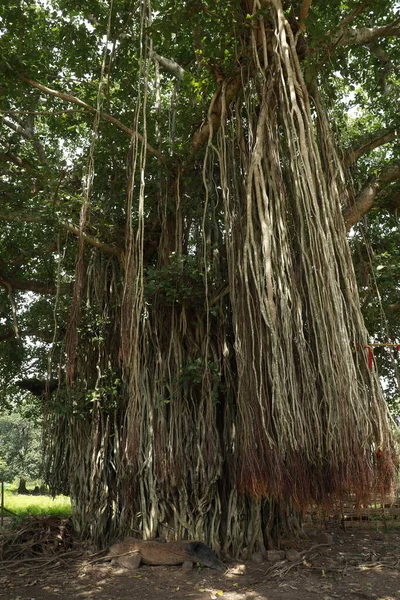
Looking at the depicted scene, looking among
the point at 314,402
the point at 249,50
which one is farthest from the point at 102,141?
the point at 314,402

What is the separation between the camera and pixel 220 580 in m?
3.71

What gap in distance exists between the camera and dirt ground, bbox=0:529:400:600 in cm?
339

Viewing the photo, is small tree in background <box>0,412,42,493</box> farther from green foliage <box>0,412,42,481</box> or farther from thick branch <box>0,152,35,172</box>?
thick branch <box>0,152,35,172</box>

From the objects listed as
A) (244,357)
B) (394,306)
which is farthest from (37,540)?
(394,306)

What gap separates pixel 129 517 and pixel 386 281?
10.3ft

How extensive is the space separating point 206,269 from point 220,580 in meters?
2.31

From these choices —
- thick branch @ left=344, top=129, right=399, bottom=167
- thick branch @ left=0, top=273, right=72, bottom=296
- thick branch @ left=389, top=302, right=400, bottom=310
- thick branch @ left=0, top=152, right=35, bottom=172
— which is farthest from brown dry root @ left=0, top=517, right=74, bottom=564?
thick branch @ left=344, top=129, right=399, bottom=167

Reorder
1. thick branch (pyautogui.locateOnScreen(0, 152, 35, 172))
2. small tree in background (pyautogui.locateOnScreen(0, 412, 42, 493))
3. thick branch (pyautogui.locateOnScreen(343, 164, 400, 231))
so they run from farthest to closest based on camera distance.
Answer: small tree in background (pyautogui.locateOnScreen(0, 412, 42, 493)) < thick branch (pyautogui.locateOnScreen(0, 152, 35, 172)) < thick branch (pyautogui.locateOnScreen(343, 164, 400, 231))

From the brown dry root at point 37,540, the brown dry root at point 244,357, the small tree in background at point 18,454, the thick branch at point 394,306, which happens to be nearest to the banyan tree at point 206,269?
the brown dry root at point 244,357

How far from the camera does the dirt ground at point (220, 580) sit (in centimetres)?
339

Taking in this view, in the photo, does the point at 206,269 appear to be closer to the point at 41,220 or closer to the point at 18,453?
the point at 41,220

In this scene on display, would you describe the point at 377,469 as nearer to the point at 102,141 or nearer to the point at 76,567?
the point at 76,567

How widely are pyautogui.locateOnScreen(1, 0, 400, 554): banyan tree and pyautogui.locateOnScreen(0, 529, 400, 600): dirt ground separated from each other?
0.42 metres

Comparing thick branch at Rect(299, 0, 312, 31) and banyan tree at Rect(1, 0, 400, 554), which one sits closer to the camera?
banyan tree at Rect(1, 0, 400, 554)
